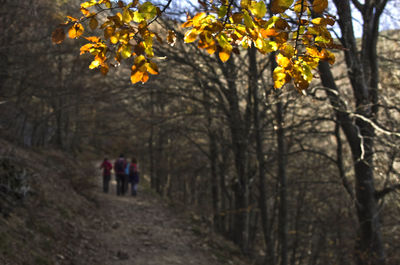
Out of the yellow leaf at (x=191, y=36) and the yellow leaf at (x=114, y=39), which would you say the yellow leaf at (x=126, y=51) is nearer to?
the yellow leaf at (x=114, y=39)

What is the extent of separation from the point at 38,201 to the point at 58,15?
4461 millimetres

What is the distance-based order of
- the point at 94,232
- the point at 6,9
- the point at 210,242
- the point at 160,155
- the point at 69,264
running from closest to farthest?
the point at 69,264, the point at 6,9, the point at 94,232, the point at 210,242, the point at 160,155

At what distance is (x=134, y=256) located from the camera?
7184 millimetres

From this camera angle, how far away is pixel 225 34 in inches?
84.1

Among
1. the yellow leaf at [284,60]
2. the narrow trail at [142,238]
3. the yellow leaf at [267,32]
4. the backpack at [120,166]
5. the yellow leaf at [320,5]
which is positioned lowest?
the narrow trail at [142,238]

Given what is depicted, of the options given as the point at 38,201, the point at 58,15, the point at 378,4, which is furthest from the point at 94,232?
the point at 378,4

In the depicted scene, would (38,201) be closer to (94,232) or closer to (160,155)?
(94,232)

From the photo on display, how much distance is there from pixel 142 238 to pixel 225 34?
7326 millimetres

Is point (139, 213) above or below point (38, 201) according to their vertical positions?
below

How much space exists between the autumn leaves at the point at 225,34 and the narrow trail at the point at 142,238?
540 cm

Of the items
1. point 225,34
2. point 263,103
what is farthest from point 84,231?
point 225,34

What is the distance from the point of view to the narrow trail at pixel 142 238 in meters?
7.11

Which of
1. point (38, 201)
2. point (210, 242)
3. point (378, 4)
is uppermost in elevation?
point (378, 4)

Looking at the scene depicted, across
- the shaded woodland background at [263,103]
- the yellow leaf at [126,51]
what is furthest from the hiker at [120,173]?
the yellow leaf at [126,51]
